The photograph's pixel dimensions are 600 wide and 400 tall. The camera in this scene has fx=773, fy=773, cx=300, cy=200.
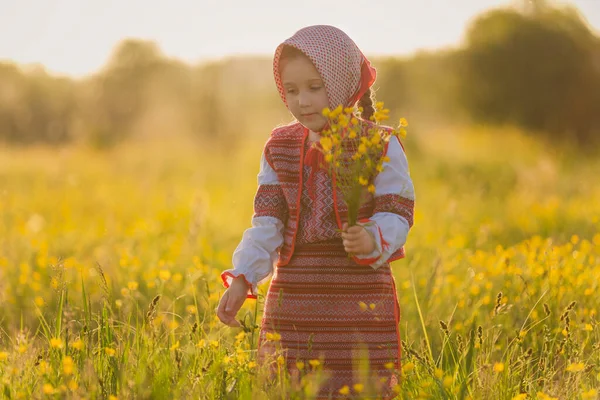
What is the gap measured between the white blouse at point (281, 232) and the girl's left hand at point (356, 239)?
5 cm

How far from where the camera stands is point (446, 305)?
4.48m

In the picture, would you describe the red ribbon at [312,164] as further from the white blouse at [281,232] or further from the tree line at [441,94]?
the tree line at [441,94]

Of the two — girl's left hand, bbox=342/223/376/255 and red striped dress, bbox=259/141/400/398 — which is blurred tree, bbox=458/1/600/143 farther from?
girl's left hand, bbox=342/223/376/255

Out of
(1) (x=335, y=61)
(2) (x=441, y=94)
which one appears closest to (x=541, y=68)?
(2) (x=441, y=94)

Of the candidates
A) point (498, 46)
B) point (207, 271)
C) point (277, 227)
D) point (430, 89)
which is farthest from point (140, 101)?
point (277, 227)

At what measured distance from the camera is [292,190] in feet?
9.49

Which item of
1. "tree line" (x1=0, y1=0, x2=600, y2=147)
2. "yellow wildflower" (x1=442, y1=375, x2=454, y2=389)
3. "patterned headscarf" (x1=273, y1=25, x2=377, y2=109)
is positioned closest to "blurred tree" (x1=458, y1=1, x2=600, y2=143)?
"tree line" (x1=0, y1=0, x2=600, y2=147)

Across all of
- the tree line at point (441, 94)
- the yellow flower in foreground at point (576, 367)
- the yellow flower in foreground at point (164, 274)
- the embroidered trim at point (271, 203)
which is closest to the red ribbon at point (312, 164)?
the embroidered trim at point (271, 203)

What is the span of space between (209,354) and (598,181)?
843 centimetres

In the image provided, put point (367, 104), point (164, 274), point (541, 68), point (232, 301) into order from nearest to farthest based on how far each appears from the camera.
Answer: point (232, 301)
point (367, 104)
point (164, 274)
point (541, 68)

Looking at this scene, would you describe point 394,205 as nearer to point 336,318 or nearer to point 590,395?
point 336,318

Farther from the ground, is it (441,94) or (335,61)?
(441,94)

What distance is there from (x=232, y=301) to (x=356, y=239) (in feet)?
1.94

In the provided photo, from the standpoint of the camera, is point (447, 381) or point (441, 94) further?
point (441, 94)
